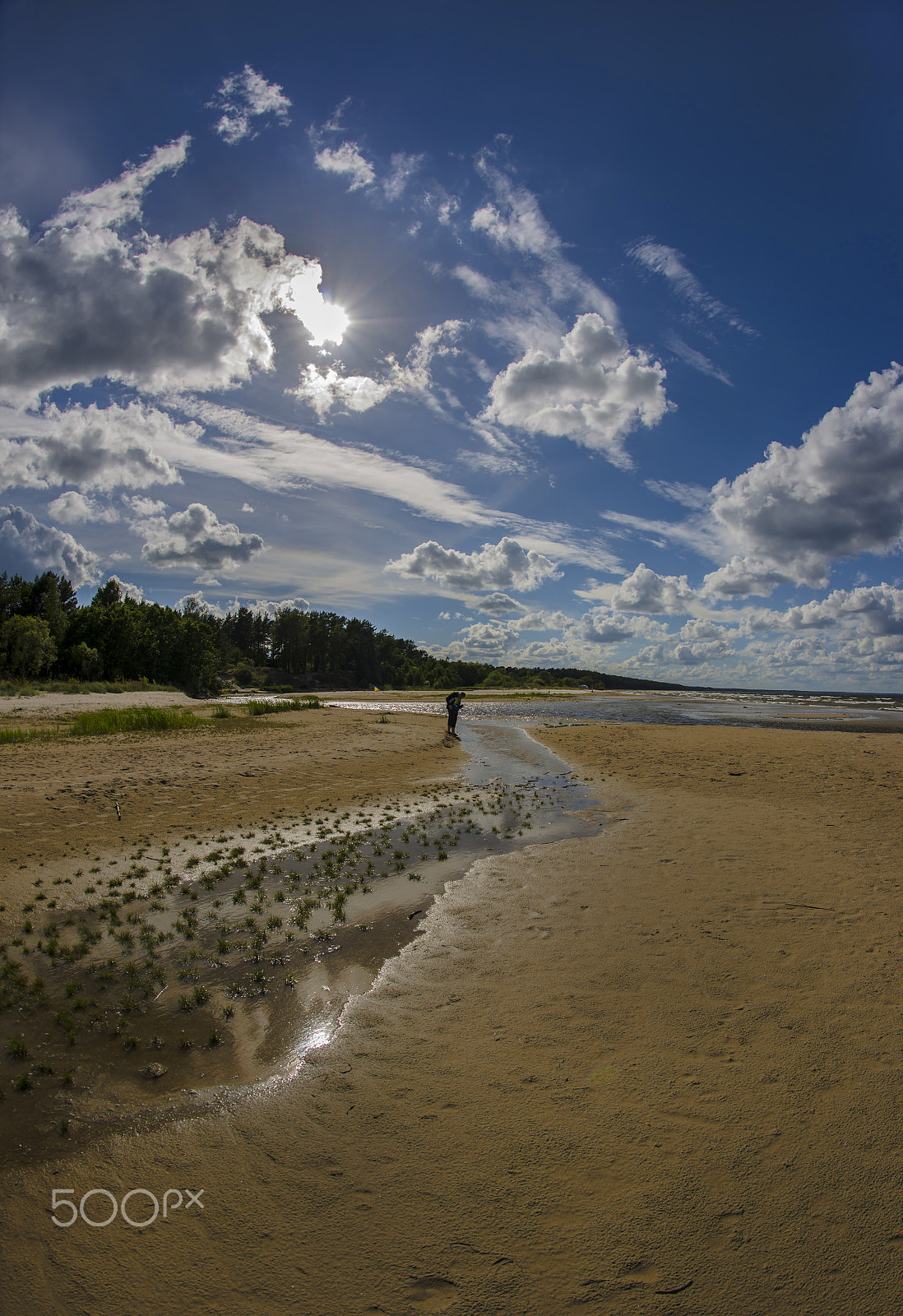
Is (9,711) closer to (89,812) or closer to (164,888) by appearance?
(89,812)

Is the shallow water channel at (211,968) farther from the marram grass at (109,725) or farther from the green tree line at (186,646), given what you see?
the green tree line at (186,646)

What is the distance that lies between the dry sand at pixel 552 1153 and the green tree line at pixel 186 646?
73.7 m

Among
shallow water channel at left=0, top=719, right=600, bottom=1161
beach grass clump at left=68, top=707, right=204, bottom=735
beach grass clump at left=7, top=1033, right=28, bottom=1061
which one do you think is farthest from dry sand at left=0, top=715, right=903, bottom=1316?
beach grass clump at left=68, top=707, right=204, bottom=735

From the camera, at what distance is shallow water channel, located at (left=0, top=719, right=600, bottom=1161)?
4879mm

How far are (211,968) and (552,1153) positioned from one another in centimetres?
488

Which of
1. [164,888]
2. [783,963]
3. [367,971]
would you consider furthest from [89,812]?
[783,963]

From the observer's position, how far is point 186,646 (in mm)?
84312

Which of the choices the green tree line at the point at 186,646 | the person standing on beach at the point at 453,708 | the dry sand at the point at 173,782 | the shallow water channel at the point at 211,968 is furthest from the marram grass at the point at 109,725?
the green tree line at the point at 186,646

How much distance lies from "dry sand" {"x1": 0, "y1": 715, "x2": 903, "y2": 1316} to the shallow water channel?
1.45 feet

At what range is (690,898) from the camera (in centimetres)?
912

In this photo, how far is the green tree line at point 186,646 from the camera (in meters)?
72.6

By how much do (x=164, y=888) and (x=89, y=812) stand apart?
18.6 feet

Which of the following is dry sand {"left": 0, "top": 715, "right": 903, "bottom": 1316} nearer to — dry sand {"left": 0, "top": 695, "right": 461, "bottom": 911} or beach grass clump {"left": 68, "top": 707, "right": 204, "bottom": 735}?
dry sand {"left": 0, "top": 695, "right": 461, "bottom": 911}

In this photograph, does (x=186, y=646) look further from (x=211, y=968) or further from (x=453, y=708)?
(x=211, y=968)
